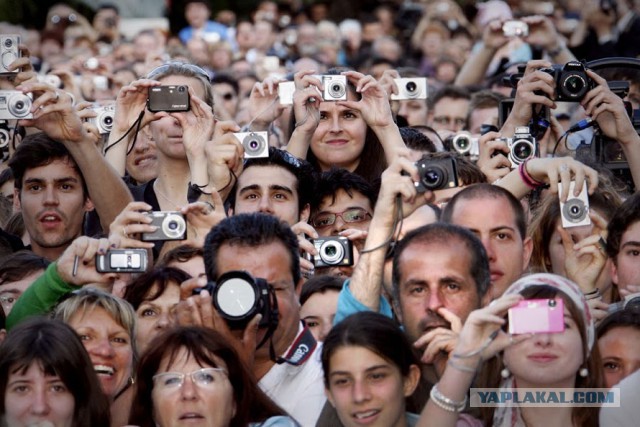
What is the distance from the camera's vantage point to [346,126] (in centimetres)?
910

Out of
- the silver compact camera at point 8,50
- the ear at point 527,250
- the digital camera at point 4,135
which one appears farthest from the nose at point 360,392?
the digital camera at point 4,135

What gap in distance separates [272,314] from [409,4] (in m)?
15.3

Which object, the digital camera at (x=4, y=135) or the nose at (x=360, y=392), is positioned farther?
the digital camera at (x=4, y=135)

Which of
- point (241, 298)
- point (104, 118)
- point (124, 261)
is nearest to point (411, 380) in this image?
point (241, 298)

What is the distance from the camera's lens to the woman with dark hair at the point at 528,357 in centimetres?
586

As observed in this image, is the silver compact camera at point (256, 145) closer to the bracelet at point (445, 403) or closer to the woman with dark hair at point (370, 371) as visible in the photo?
the woman with dark hair at point (370, 371)

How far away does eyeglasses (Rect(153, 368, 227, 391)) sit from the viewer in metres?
6.22

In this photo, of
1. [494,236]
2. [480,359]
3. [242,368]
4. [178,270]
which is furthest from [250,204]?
[480,359]

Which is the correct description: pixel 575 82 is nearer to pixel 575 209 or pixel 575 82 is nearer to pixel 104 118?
pixel 575 209

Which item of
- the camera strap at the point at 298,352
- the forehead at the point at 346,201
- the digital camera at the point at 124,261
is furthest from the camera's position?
the forehead at the point at 346,201

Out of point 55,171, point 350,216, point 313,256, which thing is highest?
point 55,171

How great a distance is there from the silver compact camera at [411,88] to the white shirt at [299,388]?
8.95 ft

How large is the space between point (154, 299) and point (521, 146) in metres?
2.17

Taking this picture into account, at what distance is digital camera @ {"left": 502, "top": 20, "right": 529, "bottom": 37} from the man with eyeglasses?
1378 millimetres
